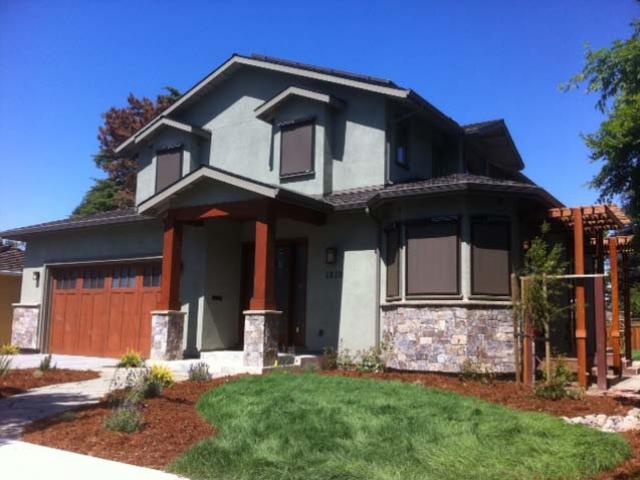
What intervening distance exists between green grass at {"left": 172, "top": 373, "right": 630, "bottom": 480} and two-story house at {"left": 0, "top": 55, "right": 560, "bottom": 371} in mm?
3187

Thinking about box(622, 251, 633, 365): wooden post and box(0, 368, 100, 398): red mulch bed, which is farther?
box(622, 251, 633, 365): wooden post

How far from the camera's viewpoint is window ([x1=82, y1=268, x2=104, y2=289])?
57.8 ft

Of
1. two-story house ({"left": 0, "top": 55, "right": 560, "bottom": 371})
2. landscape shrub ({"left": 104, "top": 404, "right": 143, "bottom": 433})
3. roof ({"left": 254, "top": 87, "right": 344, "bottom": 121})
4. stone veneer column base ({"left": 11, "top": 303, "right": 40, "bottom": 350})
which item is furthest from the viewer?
stone veneer column base ({"left": 11, "top": 303, "right": 40, "bottom": 350})

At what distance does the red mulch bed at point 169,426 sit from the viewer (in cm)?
655

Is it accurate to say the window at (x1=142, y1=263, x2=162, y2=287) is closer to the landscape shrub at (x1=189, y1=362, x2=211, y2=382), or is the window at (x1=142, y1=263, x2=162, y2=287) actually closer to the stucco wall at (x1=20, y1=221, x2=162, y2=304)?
the stucco wall at (x1=20, y1=221, x2=162, y2=304)

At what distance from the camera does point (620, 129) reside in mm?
7871

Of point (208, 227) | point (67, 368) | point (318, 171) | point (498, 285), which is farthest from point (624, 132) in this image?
point (67, 368)

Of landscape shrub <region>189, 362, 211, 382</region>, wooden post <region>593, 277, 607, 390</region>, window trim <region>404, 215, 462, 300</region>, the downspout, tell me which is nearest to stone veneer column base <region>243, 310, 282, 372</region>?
landscape shrub <region>189, 362, 211, 382</region>

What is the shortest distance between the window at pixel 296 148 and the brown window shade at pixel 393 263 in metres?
3.00

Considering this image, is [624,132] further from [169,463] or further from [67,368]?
[67,368]

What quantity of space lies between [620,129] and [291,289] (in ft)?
28.8

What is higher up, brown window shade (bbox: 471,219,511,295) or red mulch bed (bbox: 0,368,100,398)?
brown window shade (bbox: 471,219,511,295)

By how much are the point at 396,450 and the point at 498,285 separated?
621cm

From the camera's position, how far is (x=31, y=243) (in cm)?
1969
